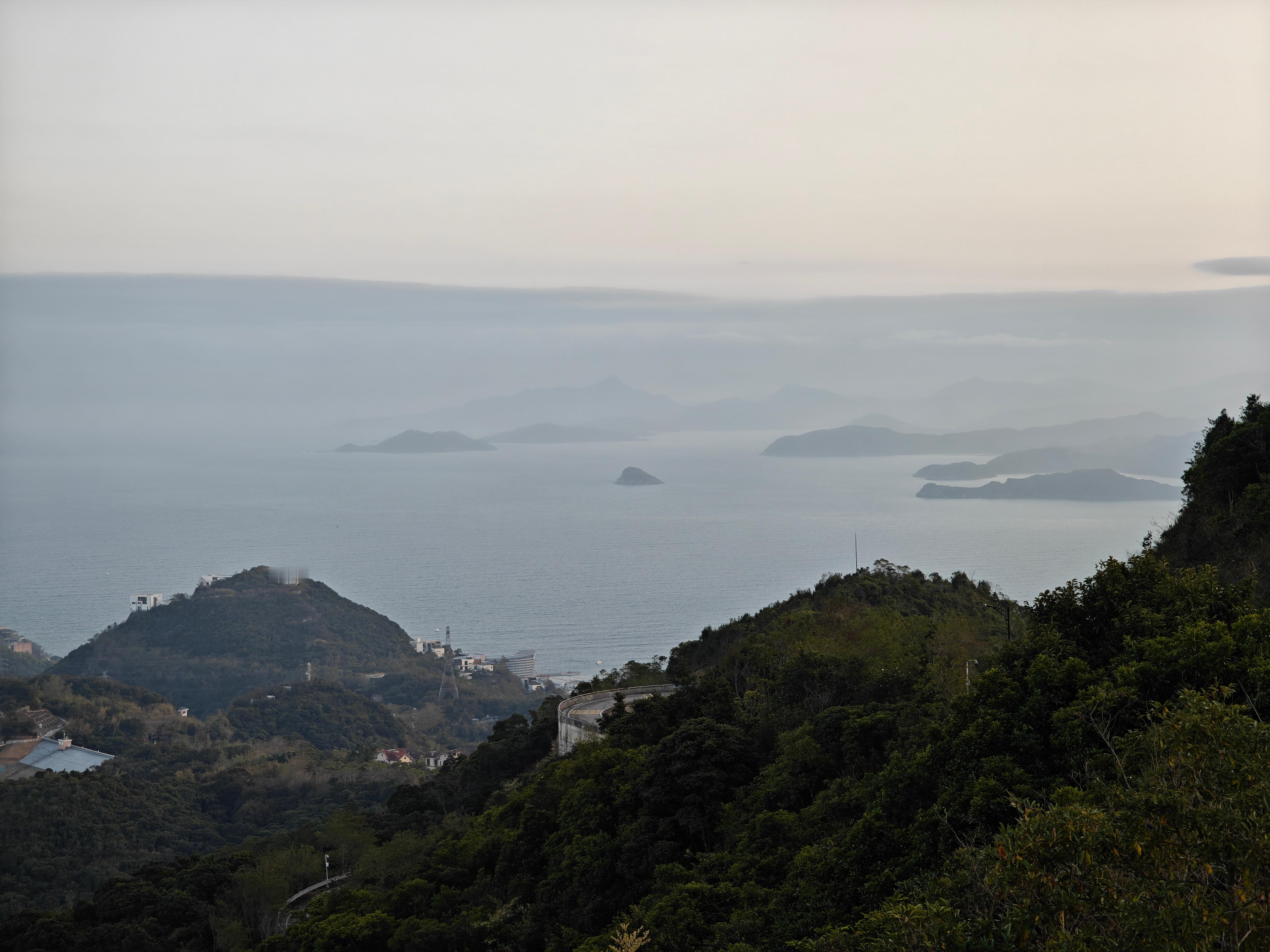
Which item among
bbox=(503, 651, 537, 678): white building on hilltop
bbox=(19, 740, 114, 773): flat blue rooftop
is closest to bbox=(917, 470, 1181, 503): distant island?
bbox=(503, 651, 537, 678): white building on hilltop

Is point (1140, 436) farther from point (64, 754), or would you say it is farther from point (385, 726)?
point (64, 754)

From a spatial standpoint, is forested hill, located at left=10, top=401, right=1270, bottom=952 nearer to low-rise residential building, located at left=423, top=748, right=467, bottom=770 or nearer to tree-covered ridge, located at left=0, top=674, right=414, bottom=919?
tree-covered ridge, located at left=0, top=674, right=414, bottom=919

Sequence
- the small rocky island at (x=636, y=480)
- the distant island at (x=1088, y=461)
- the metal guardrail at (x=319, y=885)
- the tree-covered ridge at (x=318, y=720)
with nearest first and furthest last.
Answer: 1. the metal guardrail at (x=319, y=885)
2. the tree-covered ridge at (x=318, y=720)
3. the distant island at (x=1088, y=461)
4. the small rocky island at (x=636, y=480)

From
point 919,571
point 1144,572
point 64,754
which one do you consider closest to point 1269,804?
point 1144,572

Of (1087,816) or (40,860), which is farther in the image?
(40,860)

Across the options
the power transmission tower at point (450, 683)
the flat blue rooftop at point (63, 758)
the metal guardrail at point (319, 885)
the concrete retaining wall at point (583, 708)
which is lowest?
the power transmission tower at point (450, 683)

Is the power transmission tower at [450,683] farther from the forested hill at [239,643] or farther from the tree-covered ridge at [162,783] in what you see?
the tree-covered ridge at [162,783]

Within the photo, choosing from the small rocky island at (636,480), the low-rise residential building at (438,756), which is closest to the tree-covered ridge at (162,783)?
the low-rise residential building at (438,756)
